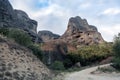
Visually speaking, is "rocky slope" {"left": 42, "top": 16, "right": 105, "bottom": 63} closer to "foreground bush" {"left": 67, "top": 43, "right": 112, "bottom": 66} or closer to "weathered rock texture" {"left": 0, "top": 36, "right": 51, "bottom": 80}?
"foreground bush" {"left": 67, "top": 43, "right": 112, "bottom": 66}

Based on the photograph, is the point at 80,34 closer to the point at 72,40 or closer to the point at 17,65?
the point at 72,40

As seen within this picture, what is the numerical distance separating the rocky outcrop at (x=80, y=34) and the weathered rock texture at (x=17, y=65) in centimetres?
5720

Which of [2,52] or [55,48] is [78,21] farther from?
[2,52]

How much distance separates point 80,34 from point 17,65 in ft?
216

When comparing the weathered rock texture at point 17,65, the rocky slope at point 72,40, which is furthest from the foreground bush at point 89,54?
the weathered rock texture at point 17,65

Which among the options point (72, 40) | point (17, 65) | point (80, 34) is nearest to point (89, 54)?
point (80, 34)

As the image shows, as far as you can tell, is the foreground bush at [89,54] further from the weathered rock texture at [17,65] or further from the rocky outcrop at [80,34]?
the weathered rock texture at [17,65]

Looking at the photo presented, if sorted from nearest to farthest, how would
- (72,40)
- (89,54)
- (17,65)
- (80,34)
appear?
(17,65), (89,54), (80,34), (72,40)

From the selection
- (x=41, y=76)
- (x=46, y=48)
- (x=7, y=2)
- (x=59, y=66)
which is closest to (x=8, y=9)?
(x=7, y=2)

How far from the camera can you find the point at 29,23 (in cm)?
9550

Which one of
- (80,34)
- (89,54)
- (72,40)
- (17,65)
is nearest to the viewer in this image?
(17,65)

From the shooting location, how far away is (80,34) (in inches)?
3477

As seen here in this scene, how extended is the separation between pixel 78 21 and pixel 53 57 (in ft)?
109

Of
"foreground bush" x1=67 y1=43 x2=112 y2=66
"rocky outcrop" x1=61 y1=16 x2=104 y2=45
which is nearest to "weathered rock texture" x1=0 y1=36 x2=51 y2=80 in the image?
"foreground bush" x1=67 y1=43 x2=112 y2=66
